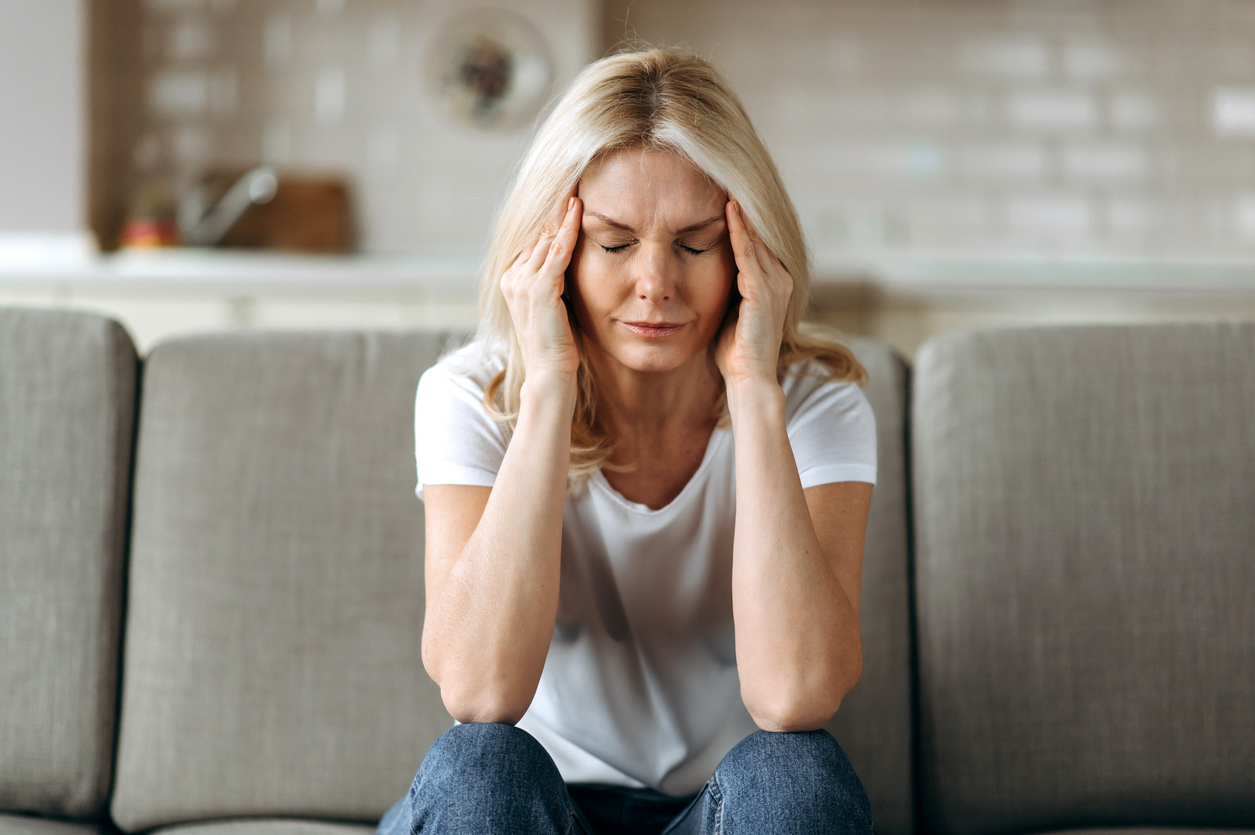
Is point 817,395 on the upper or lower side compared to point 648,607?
upper

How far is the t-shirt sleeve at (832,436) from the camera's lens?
117 cm

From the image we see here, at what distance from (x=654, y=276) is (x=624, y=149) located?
15 cm

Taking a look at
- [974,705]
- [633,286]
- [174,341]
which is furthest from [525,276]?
[974,705]

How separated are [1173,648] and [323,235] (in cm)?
326

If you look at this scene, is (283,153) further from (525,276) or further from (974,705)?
(974,705)

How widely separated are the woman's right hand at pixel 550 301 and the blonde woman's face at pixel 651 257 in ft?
0.07

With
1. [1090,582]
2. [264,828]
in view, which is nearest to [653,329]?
[1090,582]

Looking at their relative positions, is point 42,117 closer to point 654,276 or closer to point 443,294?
point 443,294

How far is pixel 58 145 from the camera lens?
3.38 meters

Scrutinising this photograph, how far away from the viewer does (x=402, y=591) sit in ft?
4.47

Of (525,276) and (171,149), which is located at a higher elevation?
(171,149)

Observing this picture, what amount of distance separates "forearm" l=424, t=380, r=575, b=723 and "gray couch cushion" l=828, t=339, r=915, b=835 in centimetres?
50

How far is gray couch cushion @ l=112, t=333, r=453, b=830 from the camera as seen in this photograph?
1.32 meters

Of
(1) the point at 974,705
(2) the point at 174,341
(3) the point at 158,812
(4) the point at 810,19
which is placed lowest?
(3) the point at 158,812
